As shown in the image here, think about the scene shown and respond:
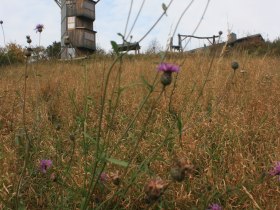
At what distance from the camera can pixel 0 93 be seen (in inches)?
151

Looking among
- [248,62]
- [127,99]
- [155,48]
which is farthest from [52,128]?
[155,48]

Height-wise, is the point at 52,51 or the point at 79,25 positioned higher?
the point at 79,25

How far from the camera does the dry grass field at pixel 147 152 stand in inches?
48.8

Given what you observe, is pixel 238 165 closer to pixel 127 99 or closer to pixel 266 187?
pixel 266 187

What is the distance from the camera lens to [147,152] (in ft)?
7.30

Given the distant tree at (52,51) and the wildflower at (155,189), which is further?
the distant tree at (52,51)

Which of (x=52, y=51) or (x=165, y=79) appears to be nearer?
(x=165, y=79)

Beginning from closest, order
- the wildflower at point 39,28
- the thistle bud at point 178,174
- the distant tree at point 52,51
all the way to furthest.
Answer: the thistle bud at point 178,174
the wildflower at point 39,28
the distant tree at point 52,51

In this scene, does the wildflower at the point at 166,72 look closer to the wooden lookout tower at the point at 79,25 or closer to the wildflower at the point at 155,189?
the wildflower at the point at 155,189

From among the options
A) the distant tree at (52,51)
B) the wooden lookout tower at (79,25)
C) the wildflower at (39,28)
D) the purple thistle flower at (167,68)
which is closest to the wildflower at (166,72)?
the purple thistle flower at (167,68)

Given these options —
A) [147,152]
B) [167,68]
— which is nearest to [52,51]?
[147,152]

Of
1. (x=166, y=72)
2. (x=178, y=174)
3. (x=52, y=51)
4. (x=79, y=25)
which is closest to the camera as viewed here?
(x=178, y=174)

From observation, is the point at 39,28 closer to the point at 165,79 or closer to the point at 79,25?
the point at 165,79

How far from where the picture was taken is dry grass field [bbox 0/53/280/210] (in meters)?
1.24
